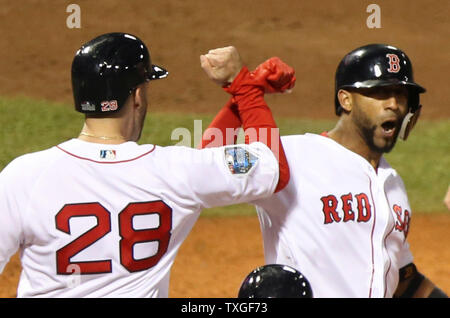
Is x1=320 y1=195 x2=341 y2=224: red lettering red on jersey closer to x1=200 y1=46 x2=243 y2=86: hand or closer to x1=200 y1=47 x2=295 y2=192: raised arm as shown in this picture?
x1=200 y1=47 x2=295 y2=192: raised arm

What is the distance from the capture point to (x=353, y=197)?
3.47 meters

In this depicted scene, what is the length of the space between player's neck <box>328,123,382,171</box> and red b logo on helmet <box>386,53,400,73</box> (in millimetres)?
344

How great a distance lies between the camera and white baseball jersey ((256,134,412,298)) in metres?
3.37

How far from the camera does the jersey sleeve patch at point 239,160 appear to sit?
9.61 feet

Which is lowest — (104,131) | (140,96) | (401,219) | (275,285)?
(275,285)

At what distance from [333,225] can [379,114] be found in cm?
59

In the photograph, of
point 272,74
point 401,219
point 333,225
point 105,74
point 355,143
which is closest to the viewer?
point 105,74

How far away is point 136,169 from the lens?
282 cm

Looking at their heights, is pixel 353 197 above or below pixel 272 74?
below

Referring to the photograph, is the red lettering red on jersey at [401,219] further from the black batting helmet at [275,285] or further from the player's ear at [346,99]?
the black batting helmet at [275,285]

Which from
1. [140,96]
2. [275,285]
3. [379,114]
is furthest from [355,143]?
[275,285]

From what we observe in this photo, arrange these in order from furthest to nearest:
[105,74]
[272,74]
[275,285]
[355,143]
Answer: [355,143] → [272,74] → [105,74] → [275,285]

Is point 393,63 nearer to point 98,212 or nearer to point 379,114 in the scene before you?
point 379,114

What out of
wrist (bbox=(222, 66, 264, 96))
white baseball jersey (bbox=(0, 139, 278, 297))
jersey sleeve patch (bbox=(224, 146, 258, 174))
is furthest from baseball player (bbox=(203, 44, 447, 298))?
white baseball jersey (bbox=(0, 139, 278, 297))
